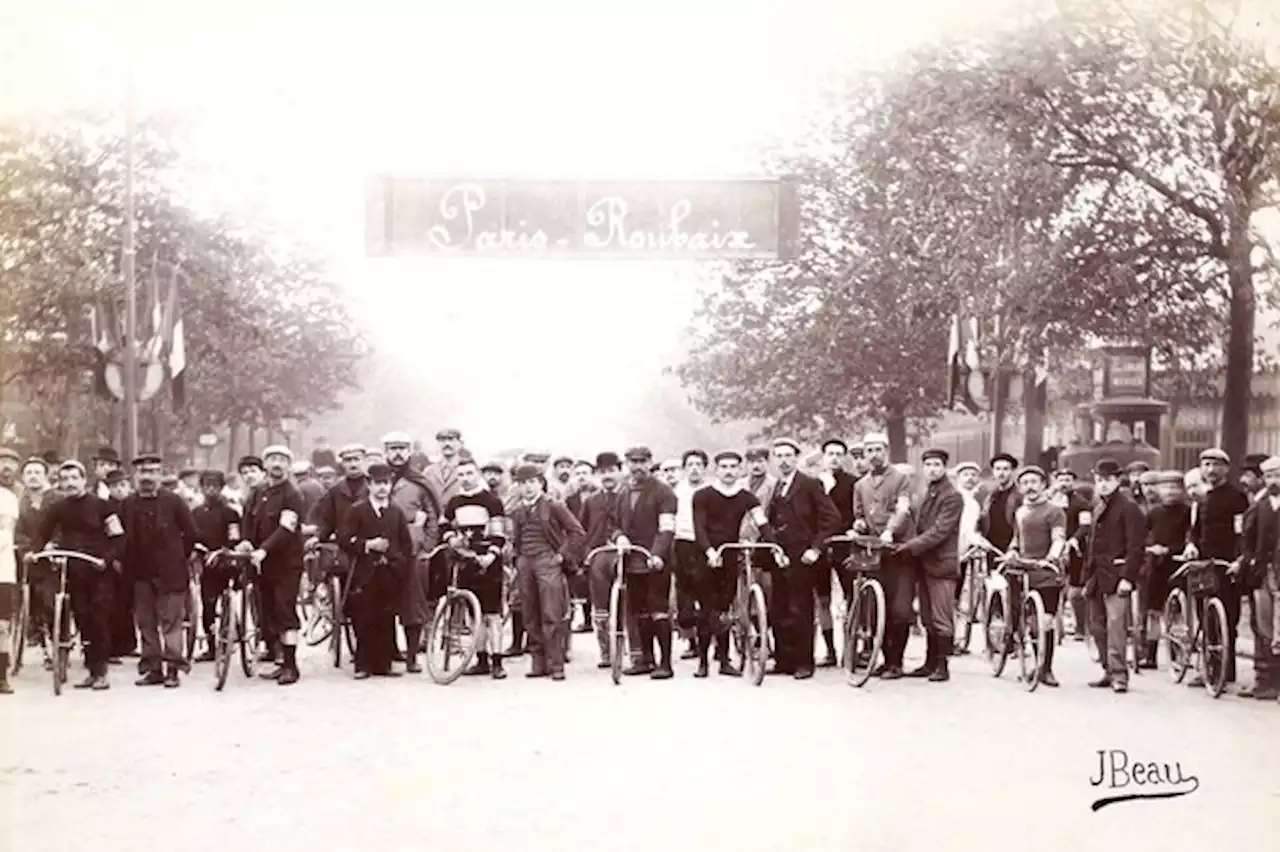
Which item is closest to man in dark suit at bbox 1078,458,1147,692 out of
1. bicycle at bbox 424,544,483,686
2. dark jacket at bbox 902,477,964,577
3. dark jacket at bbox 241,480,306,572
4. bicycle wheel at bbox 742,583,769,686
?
dark jacket at bbox 902,477,964,577

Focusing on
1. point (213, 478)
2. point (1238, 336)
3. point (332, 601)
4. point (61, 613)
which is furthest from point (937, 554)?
point (61, 613)

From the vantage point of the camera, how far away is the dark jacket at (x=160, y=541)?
11.6 meters

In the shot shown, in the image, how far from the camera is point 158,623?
11.8 meters

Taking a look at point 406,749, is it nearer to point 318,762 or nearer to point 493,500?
point 318,762

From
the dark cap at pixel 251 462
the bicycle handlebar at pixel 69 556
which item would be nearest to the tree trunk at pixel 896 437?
the dark cap at pixel 251 462

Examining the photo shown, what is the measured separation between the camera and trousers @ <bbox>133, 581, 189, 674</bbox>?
38.3 feet

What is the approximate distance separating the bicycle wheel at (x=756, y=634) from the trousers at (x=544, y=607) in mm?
1275

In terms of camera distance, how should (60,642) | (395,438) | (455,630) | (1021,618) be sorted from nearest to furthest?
(60,642) < (1021,618) < (455,630) < (395,438)

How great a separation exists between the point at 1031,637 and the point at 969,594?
3.31 meters

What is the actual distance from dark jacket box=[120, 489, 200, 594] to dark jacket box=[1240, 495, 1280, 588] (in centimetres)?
648

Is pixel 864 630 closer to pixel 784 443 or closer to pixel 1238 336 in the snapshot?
pixel 784 443

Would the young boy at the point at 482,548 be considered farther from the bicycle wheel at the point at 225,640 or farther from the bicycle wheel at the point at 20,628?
the bicycle wheel at the point at 20,628

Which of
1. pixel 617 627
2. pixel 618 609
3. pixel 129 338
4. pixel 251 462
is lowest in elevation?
pixel 617 627

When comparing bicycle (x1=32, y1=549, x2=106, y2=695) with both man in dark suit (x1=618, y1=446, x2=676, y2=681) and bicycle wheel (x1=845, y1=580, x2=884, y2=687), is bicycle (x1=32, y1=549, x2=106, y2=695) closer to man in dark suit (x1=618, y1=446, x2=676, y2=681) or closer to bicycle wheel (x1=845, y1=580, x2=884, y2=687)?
man in dark suit (x1=618, y1=446, x2=676, y2=681)
